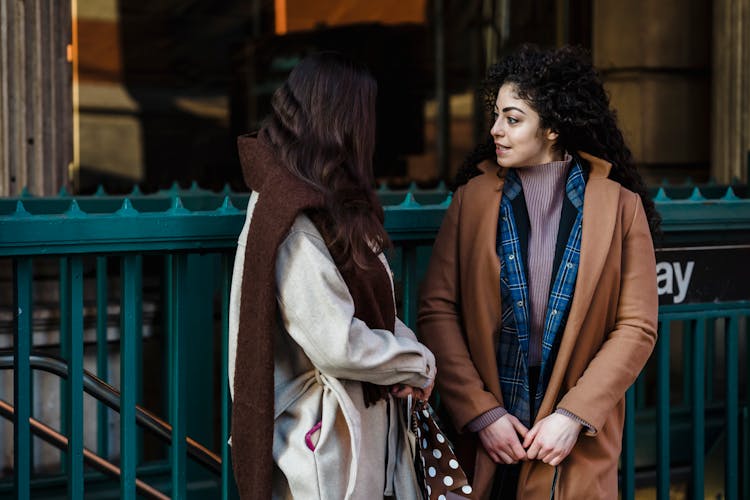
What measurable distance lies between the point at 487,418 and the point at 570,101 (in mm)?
886

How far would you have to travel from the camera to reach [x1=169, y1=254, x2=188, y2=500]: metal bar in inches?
133

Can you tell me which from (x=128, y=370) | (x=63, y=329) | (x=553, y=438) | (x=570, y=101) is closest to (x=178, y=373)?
(x=128, y=370)

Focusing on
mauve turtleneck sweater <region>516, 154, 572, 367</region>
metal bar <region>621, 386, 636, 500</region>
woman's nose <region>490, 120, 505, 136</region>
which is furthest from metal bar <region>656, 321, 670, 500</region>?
woman's nose <region>490, 120, 505, 136</region>

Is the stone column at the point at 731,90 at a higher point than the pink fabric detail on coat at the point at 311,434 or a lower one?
higher

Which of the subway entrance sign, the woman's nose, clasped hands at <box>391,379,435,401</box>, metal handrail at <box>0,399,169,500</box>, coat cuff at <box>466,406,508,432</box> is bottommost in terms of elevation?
metal handrail at <box>0,399,169,500</box>

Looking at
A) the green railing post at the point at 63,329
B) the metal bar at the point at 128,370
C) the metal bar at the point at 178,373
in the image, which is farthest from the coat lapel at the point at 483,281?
the green railing post at the point at 63,329

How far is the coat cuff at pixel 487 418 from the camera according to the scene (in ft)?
11.0

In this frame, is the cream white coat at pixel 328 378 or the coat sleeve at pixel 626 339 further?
the coat sleeve at pixel 626 339

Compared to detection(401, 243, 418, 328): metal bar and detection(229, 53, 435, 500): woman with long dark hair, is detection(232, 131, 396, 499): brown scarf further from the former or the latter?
detection(401, 243, 418, 328): metal bar

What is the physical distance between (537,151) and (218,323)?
4043mm

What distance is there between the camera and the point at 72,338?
3.27 meters

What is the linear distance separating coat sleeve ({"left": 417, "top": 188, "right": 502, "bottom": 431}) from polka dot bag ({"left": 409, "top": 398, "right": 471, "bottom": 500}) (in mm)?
157

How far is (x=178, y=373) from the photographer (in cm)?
338

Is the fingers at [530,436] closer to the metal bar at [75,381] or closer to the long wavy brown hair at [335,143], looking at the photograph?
the long wavy brown hair at [335,143]
